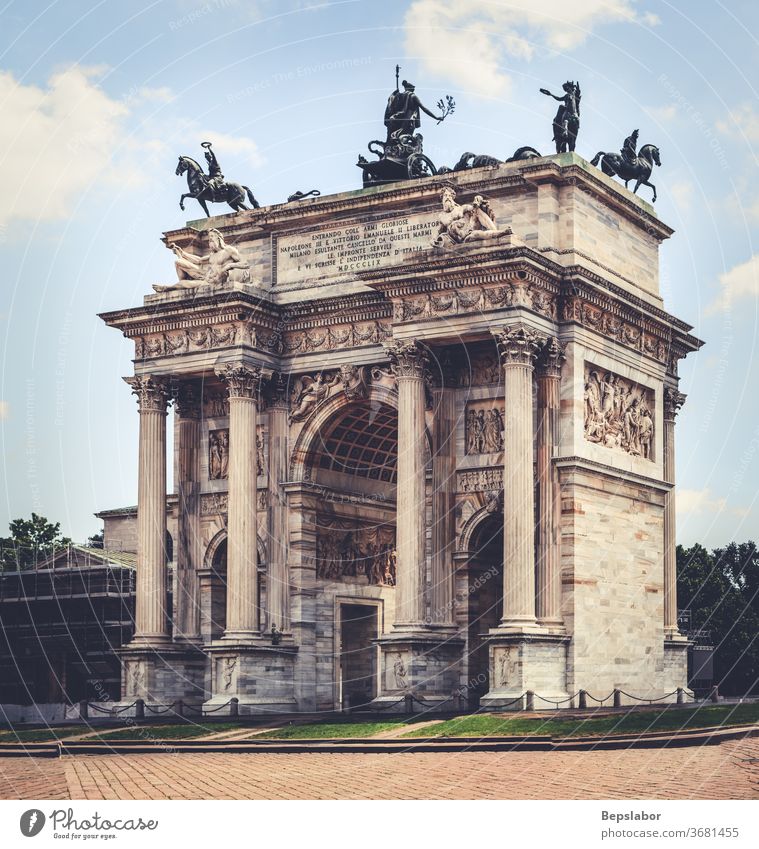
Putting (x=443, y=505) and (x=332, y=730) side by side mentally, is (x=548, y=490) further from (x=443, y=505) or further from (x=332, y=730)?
(x=332, y=730)

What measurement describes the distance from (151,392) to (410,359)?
929cm

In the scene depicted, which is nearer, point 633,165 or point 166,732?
point 166,732

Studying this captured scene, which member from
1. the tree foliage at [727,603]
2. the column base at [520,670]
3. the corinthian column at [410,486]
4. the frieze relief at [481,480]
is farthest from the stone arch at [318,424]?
the tree foliage at [727,603]

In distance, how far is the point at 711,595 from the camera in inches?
3314

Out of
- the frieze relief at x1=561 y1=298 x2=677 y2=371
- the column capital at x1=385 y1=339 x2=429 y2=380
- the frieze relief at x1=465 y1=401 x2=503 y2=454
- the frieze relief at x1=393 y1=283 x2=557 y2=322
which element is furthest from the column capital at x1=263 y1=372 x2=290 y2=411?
the frieze relief at x1=561 y1=298 x2=677 y2=371

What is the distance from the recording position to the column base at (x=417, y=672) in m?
48.2

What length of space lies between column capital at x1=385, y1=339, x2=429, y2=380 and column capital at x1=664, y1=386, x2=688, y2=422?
994 cm

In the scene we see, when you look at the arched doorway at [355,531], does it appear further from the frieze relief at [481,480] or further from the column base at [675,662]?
the column base at [675,662]

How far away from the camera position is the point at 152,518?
54.7 meters

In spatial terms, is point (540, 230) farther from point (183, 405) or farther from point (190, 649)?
point (190, 649)

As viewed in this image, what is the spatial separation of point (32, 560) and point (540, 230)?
133ft

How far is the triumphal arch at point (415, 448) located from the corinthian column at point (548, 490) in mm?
64

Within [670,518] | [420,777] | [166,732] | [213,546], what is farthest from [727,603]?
[420,777]
